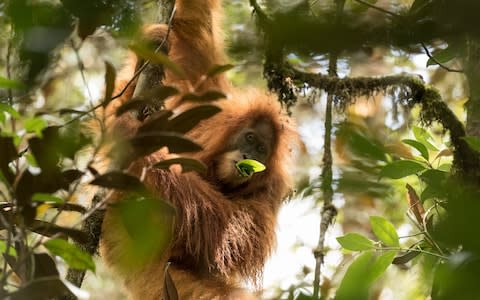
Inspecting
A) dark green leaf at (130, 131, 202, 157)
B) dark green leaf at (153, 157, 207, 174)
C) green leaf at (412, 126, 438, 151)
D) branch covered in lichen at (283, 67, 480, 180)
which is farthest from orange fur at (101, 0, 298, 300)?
dark green leaf at (130, 131, 202, 157)

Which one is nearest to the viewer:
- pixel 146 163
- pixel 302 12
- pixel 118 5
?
pixel 302 12

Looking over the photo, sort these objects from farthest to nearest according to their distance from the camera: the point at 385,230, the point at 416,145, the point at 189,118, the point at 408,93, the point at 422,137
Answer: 1. the point at 408,93
2. the point at 422,137
3. the point at 416,145
4. the point at 385,230
5. the point at 189,118

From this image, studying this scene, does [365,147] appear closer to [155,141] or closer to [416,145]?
[155,141]

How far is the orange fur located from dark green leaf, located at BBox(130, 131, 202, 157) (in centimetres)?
195

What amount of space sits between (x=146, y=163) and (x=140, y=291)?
117 centimetres

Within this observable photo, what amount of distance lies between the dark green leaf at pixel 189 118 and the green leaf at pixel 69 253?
0.56 metres

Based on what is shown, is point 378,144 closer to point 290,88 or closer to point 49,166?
point 49,166

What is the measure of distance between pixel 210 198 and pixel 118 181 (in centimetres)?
305

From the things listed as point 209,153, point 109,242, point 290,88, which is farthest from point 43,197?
point 209,153

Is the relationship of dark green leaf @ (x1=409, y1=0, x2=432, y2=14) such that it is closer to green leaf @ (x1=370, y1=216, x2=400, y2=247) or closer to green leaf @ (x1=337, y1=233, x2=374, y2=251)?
green leaf @ (x1=370, y1=216, x2=400, y2=247)

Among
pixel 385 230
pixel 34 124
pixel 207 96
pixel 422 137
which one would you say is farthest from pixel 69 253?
pixel 422 137

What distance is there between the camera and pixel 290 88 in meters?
5.32

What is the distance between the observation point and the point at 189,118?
2.46 m

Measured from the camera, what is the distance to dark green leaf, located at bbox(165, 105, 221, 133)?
2.44 meters
